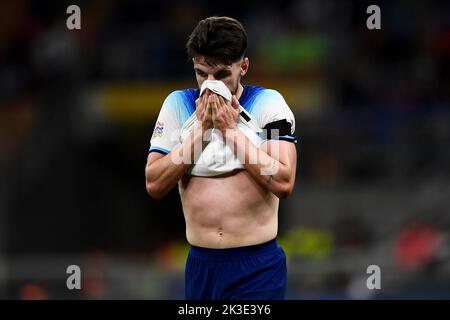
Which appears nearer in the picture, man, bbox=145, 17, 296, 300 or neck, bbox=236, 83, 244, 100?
man, bbox=145, 17, 296, 300

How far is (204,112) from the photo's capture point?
4.70 metres

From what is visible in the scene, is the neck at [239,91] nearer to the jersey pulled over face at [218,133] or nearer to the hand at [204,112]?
the jersey pulled over face at [218,133]

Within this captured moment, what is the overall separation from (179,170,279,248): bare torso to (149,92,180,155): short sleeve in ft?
0.73

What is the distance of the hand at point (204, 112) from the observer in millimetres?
4676

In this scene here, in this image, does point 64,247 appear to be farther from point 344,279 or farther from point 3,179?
point 344,279

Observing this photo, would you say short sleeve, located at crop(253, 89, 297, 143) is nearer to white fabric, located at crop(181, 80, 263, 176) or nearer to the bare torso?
white fabric, located at crop(181, 80, 263, 176)

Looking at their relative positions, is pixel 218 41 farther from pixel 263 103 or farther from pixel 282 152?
pixel 282 152

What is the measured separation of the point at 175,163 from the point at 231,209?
39 centimetres

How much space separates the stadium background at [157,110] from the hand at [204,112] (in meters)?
6.40

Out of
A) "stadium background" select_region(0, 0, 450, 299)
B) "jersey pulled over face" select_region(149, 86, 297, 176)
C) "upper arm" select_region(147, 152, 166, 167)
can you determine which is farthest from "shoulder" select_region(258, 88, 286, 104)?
"stadium background" select_region(0, 0, 450, 299)

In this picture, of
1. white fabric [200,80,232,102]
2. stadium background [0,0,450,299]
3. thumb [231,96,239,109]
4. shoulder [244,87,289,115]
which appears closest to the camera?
white fabric [200,80,232,102]

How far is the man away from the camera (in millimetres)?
4711

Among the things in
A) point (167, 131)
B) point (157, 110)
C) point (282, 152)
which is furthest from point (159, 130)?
point (157, 110)
